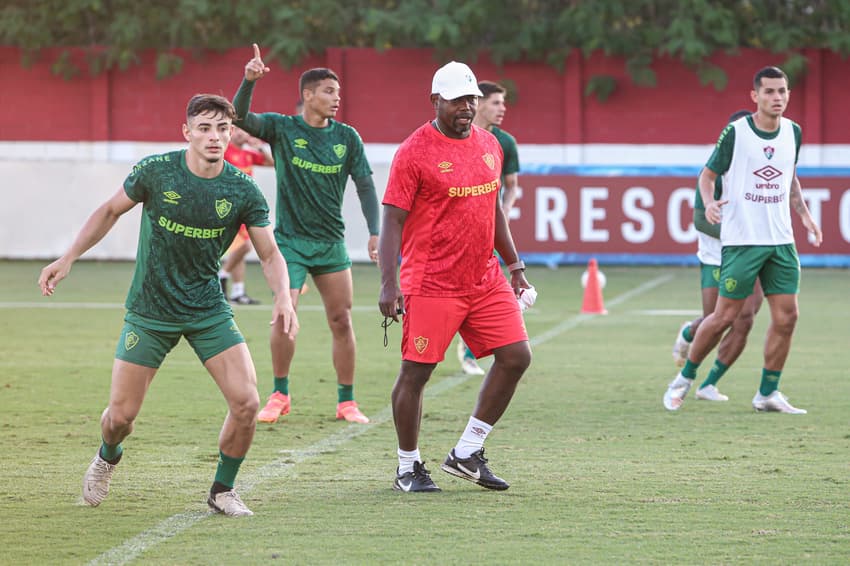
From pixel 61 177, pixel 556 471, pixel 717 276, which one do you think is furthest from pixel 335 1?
pixel 556 471

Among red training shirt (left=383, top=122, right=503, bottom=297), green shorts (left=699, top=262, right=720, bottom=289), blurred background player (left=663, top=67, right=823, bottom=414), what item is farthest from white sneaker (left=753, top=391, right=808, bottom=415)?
red training shirt (left=383, top=122, right=503, bottom=297)

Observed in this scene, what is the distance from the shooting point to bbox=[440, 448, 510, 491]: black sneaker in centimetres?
729

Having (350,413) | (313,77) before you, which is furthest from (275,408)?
(313,77)

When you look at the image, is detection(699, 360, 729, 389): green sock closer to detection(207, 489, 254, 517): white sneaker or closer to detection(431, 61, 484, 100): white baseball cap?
detection(431, 61, 484, 100): white baseball cap

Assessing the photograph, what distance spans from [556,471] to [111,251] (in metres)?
18.1

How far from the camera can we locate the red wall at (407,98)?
92.3 feet

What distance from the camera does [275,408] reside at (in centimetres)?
969

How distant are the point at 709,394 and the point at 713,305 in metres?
0.73

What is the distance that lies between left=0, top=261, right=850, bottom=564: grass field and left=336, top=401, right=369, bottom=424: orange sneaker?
9 centimetres

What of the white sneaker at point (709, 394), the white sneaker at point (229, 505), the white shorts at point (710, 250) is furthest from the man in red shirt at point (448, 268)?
the white shorts at point (710, 250)

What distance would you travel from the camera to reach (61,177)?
24.9 m

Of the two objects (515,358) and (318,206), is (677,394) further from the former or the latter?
(515,358)

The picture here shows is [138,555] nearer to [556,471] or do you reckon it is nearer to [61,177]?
[556,471]

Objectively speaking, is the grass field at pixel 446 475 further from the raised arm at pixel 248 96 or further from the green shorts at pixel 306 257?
the raised arm at pixel 248 96
